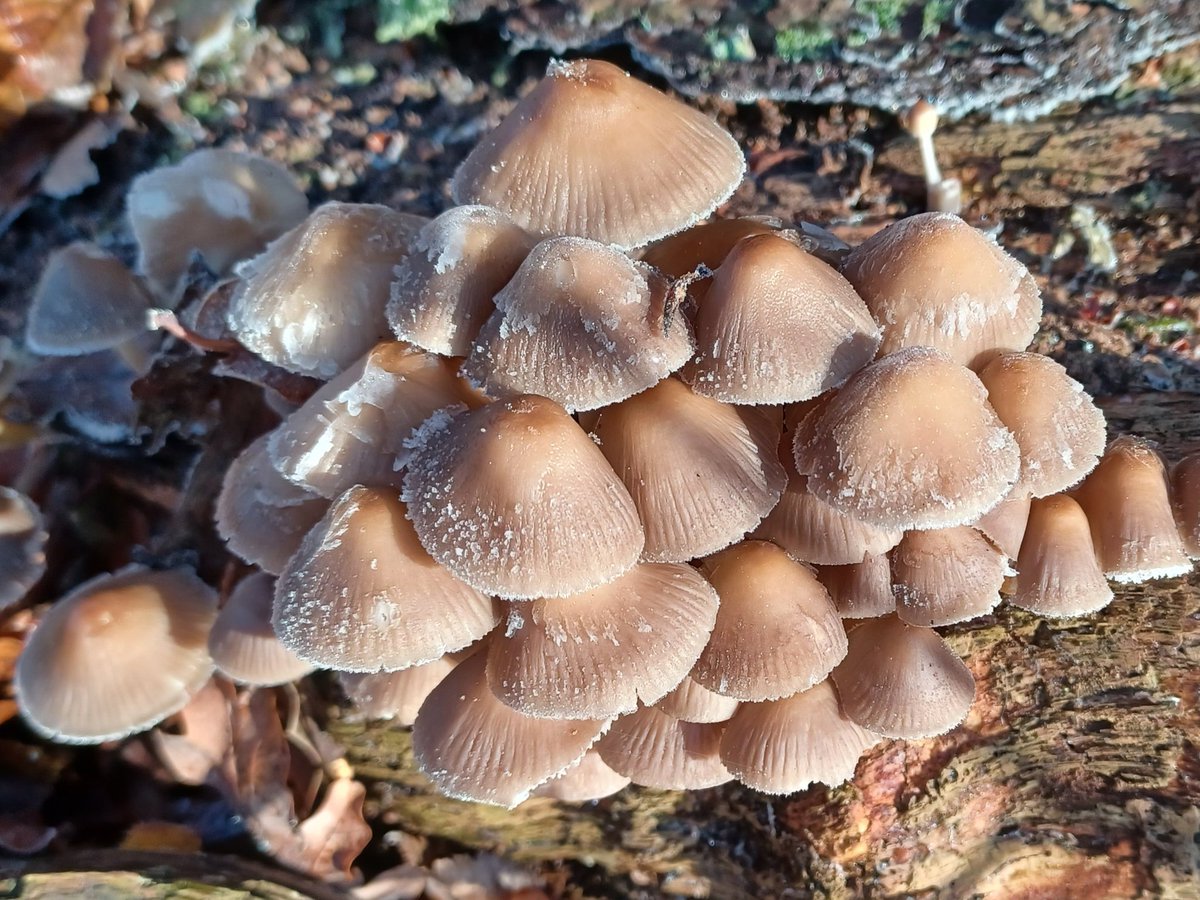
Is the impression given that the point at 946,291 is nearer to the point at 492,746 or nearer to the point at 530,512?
the point at 530,512

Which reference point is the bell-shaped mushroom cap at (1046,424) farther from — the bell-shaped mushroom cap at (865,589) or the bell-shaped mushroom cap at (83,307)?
the bell-shaped mushroom cap at (83,307)

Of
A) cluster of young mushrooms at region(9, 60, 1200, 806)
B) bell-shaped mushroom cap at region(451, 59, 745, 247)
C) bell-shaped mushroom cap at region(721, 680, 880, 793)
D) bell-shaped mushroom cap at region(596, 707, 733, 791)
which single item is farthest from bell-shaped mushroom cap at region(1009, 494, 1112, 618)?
bell-shaped mushroom cap at region(451, 59, 745, 247)

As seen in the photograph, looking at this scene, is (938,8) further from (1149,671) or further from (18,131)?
(18,131)

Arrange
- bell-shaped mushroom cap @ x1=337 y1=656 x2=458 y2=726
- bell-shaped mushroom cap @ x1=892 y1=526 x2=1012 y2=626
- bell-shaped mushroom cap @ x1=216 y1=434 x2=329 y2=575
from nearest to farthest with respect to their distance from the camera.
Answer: bell-shaped mushroom cap @ x1=892 y1=526 x2=1012 y2=626
bell-shaped mushroom cap @ x1=216 y1=434 x2=329 y2=575
bell-shaped mushroom cap @ x1=337 y1=656 x2=458 y2=726

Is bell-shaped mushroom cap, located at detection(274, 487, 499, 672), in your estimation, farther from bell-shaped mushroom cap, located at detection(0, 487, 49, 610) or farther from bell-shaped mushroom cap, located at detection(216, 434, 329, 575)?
bell-shaped mushroom cap, located at detection(0, 487, 49, 610)

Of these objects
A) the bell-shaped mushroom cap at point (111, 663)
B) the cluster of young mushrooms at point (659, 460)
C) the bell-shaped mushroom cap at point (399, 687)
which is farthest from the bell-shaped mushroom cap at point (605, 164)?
the bell-shaped mushroom cap at point (111, 663)

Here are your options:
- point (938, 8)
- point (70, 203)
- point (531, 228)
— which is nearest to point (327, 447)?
point (531, 228)
